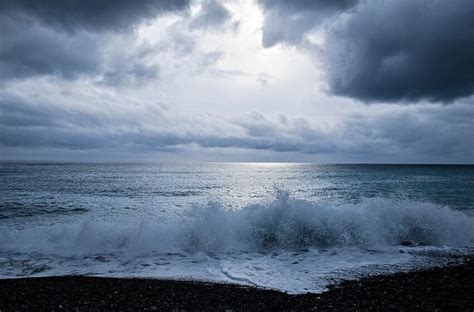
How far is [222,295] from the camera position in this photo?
298 inches

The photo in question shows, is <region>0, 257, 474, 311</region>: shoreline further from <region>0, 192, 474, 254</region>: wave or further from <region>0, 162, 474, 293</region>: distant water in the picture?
<region>0, 192, 474, 254</region>: wave

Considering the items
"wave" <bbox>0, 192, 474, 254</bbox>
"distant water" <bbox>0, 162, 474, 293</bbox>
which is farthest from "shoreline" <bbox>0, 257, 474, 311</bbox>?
"wave" <bbox>0, 192, 474, 254</bbox>

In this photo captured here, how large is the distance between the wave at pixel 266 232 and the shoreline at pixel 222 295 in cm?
406

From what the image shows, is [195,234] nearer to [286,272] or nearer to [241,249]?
[241,249]

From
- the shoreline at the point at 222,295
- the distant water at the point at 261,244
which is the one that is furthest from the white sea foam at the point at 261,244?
the shoreline at the point at 222,295

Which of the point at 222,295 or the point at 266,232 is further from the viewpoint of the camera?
the point at 266,232

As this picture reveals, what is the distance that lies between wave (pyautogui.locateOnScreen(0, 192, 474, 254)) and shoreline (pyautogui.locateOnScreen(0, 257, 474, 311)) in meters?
4.06

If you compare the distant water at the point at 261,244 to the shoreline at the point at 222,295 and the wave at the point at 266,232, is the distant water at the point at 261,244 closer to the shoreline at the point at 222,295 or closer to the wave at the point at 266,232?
the wave at the point at 266,232

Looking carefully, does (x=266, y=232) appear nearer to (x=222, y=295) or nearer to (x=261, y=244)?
(x=261, y=244)

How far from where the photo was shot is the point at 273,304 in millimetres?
6965

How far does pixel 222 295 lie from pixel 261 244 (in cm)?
583

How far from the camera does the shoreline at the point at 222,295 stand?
22.1 feet

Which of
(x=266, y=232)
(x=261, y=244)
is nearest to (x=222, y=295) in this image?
(x=261, y=244)

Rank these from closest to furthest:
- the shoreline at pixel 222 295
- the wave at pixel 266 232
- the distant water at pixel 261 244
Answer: the shoreline at pixel 222 295
the distant water at pixel 261 244
the wave at pixel 266 232
